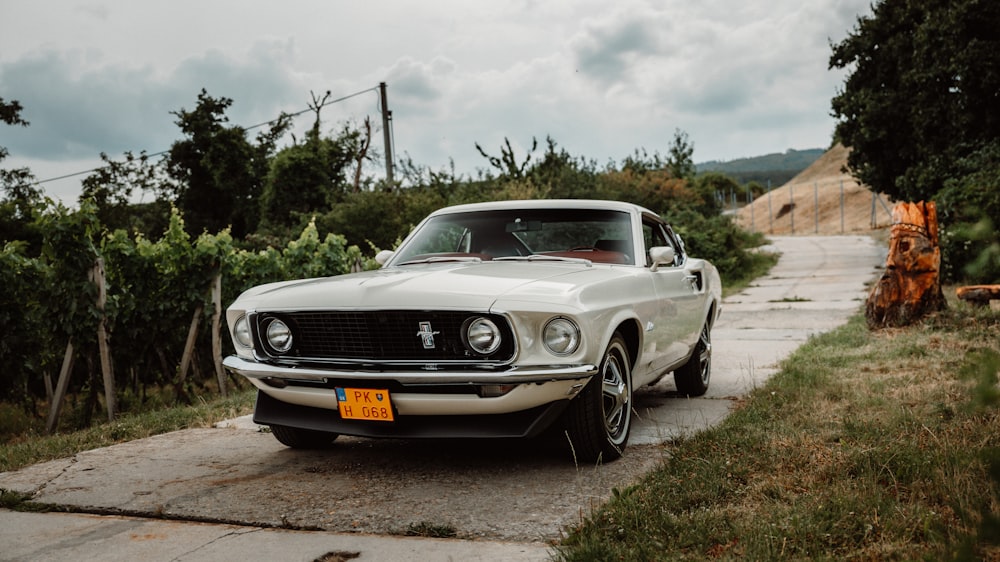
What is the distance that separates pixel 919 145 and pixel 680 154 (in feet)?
52.1

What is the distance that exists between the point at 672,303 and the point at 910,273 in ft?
16.3

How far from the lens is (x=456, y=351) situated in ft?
13.1

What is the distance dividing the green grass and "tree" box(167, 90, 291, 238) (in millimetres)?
33204

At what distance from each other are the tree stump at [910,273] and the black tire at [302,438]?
267 inches

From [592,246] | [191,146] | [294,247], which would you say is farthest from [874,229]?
[592,246]

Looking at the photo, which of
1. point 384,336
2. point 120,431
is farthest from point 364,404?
point 120,431

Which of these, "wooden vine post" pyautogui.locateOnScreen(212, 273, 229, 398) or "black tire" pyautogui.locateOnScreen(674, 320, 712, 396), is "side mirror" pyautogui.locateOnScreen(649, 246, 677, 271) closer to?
"black tire" pyautogui.locateOnScreen(674, 320, 712, 396)

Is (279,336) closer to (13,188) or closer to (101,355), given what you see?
(101,355)

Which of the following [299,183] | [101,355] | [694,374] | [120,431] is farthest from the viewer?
[299,183]

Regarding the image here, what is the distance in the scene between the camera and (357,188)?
3709 cm

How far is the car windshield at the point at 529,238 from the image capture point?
17.8 ft

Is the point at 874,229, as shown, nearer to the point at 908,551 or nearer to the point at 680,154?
the point at 680,154

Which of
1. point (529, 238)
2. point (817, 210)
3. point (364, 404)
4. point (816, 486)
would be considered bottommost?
point (816, 486)

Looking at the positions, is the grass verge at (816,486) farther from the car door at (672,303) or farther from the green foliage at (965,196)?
the green foliage at (965,196)
